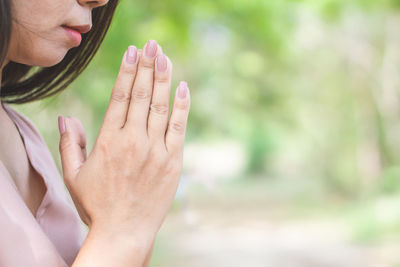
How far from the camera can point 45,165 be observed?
0.96m

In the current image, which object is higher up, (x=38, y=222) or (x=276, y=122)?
(x=276, y=122)

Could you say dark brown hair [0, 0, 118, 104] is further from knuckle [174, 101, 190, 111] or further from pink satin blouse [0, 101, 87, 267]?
knuckle [174, 101, 190, 111]

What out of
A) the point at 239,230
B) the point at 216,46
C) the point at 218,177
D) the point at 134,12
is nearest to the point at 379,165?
the point at 239,230

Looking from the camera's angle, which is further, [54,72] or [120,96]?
[54,72]

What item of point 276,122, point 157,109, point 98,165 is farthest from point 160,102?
point 276,122

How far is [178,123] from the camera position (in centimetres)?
82

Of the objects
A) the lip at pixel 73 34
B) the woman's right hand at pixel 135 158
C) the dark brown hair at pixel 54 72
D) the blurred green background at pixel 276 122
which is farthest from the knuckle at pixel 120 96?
the blurred green background at pixel 276 122

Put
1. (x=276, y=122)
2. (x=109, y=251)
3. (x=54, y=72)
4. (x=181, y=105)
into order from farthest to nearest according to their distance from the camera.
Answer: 1. (x=276, y=122)
2. (x=54, y=72)
3. (x=181, y=105)
4. (x=109, y=251)

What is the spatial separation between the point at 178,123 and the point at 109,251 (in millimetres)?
224

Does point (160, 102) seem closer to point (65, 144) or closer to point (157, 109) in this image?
point (157, 109)

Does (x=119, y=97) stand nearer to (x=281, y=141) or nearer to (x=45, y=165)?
(x=45, y=165)

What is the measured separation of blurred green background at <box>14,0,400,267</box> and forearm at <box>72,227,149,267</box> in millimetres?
776

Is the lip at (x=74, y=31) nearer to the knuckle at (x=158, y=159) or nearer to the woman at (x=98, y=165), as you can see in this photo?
the woman at (x=98, y=165)

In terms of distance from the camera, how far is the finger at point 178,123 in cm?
81
